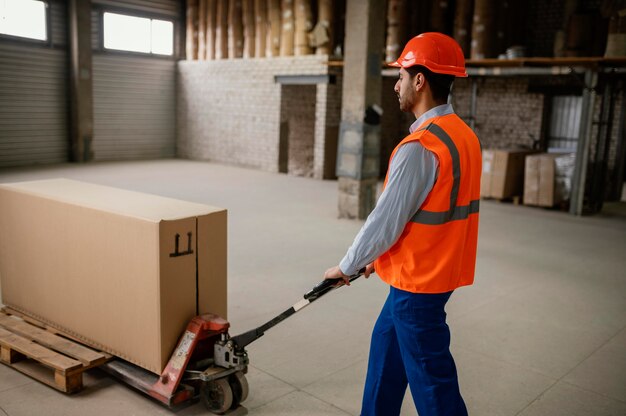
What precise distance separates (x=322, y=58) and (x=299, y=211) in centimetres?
507

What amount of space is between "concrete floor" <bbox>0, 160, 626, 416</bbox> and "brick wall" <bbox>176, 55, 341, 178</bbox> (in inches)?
218

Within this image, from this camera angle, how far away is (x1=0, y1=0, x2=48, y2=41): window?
1321cm

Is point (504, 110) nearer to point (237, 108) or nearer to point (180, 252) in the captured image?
point (237, 108)

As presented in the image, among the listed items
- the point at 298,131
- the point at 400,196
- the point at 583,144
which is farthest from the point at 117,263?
the point at 298,131

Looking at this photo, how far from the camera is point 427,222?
88.7 inches

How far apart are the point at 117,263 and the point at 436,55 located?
201cm

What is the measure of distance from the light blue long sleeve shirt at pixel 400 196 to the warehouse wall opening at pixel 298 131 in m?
12.2

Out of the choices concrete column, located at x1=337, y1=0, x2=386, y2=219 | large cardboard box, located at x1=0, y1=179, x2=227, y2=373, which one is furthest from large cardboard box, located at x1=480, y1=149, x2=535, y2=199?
large cardboard box, located at x1=0, y1=179, x2=227, y2=373

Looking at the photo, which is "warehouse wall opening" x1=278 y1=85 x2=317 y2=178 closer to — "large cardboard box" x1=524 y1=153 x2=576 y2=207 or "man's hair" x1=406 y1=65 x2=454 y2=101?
"large cardboard box" x1=524 y1=153 x2=576 y2=207

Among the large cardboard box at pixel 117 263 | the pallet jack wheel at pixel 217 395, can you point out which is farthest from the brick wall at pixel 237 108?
the pallet jack wheel at pixel 217 395

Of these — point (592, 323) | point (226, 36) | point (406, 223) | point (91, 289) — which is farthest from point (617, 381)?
point (226, 36)

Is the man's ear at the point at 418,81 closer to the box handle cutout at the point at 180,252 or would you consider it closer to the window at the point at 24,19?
the box handle cutout at the point at 180,252

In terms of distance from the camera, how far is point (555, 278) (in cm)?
610

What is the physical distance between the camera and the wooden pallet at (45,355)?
3.17 meters
